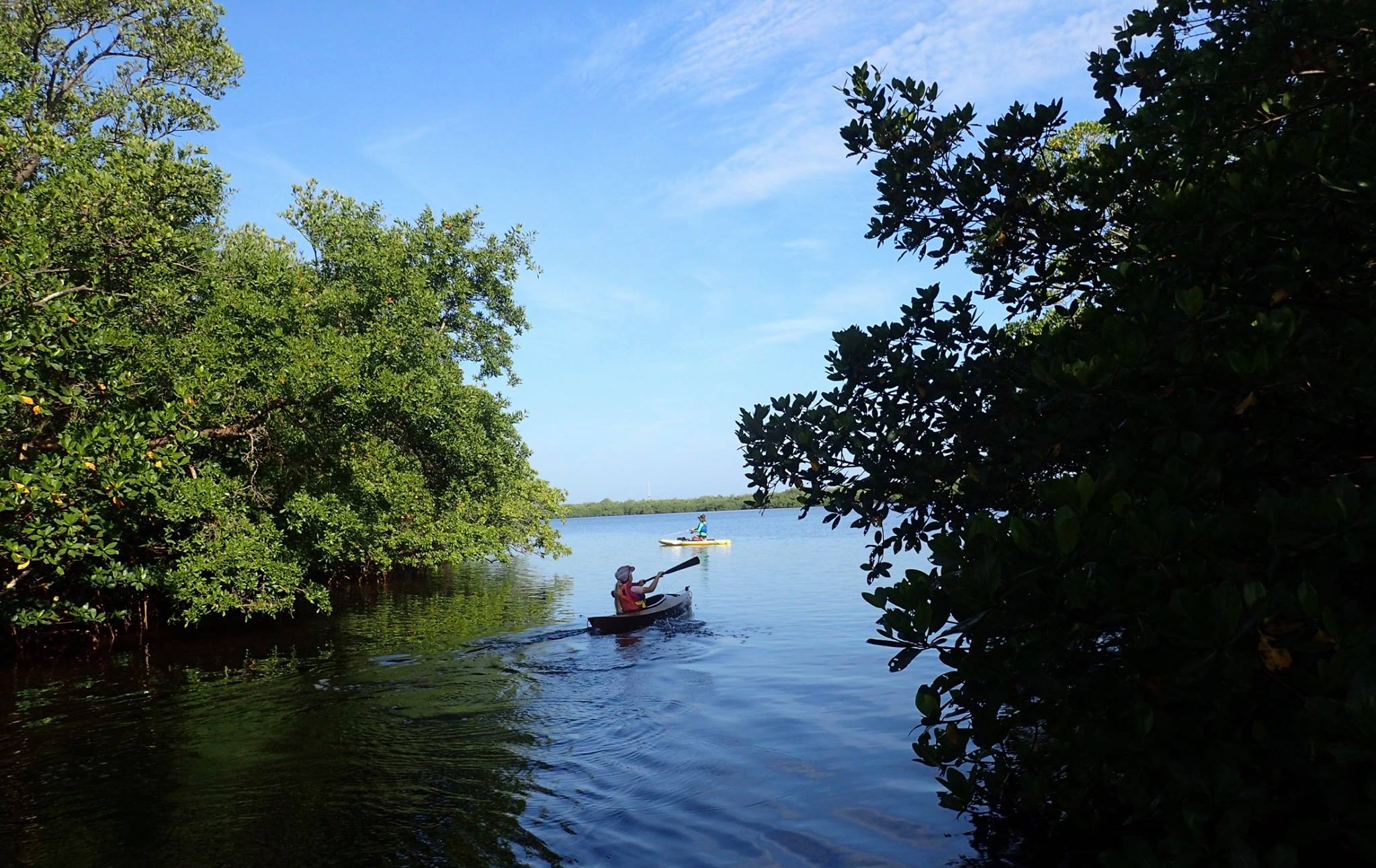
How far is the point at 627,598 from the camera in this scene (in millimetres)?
20125

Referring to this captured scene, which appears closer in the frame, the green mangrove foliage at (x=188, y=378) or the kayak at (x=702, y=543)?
the green mangrove foliage at (x=188, y=378)

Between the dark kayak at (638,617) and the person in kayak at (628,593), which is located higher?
the person in kayak at (628,593)

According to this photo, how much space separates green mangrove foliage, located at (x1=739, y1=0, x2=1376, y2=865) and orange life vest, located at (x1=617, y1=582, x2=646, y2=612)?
14352mm

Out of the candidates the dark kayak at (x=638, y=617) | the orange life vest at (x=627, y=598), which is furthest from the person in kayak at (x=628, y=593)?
the dark kayak at (x=638, y=617)

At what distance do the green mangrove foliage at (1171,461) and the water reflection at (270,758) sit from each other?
4802 millimetres

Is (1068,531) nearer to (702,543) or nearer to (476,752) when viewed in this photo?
(476,752)

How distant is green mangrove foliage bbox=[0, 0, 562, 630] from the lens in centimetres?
1270

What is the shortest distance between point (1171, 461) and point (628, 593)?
17.4 m

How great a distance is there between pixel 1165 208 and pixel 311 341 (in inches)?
648

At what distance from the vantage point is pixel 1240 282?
418 centimetres

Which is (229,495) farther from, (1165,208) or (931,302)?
(1165,208)

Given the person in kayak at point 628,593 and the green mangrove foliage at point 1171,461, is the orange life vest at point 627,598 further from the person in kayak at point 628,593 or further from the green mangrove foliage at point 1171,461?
the green mangrove foliage at point 1171,461

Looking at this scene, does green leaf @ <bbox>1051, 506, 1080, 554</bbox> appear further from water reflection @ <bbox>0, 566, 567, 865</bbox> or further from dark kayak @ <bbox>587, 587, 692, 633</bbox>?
dark kayak @ <bbox>587, 587, 692, 633</bbox>

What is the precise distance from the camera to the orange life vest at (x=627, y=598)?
2012 cm
